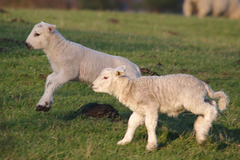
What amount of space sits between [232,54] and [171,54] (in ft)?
9.65

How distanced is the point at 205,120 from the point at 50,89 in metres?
2.89

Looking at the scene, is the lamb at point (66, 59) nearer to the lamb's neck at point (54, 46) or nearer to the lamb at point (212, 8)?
the lamb's neck at point (54, 46)

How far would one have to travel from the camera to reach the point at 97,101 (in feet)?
25.2

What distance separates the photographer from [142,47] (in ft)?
41.2

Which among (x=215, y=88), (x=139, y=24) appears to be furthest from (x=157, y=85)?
(x=139, y=24)

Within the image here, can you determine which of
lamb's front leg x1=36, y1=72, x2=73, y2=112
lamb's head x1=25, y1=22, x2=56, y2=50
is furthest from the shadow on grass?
lamb's head x1=25, y1=22, x2=56, y2=50

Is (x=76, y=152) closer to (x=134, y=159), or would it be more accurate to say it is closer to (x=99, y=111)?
(x=134, y=159)

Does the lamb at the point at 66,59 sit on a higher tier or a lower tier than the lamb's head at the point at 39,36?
lower

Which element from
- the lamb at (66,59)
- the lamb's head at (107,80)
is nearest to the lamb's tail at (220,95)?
the lamb's head at (107,80)

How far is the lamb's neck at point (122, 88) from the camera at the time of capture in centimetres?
578

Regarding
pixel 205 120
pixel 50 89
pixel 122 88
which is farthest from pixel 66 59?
pixel 205 120

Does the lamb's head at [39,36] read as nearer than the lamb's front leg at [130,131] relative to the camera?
No

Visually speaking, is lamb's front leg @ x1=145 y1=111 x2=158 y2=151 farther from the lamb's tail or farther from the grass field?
the lamb's tail

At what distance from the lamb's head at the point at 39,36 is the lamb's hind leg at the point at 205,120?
11.1ft
